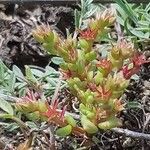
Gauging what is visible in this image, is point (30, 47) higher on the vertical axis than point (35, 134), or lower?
higher

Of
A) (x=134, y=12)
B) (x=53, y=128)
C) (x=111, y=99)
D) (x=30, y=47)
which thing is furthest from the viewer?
(x=30, y=47)

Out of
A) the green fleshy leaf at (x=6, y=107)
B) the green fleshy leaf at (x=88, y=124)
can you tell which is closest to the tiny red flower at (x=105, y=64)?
the green fleshy leaf at (x=88, y=124)

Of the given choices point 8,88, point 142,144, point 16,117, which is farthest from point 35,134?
point 142,144

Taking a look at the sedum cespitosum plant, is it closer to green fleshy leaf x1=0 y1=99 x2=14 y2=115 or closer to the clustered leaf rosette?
the clustered leaf rosette

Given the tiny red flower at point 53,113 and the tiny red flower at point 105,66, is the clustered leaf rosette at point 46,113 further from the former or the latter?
the tiny red flower at point 105,66

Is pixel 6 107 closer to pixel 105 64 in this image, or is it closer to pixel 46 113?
pixel 46 113

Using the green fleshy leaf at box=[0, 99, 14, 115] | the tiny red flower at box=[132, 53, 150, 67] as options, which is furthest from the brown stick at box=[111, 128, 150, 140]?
the green fleshy leaf at box=[0, 99, 14, 115]

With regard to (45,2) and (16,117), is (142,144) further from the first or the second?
(45,2)

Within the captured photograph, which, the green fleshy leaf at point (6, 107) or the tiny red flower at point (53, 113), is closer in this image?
the tiny red flower at point (53, 113)
